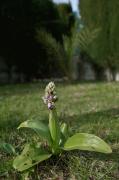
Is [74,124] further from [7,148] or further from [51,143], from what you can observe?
[51,143]

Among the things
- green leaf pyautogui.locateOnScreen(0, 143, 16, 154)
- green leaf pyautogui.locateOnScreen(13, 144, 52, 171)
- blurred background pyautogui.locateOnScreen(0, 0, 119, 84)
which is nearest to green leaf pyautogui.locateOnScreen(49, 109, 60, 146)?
green leaf pyautogui.locateOnScreen(13, 144, 52, 171)

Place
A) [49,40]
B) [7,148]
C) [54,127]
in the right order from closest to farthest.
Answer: [54,127]
[7,148]
[49,40]

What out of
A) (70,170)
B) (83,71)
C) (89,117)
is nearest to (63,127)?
(70,170)

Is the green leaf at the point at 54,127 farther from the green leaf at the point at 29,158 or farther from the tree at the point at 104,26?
the tree at the point at 104,26

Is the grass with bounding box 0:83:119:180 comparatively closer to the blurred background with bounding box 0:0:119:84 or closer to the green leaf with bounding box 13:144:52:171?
the green leaf with bounding box 13:144:52:171

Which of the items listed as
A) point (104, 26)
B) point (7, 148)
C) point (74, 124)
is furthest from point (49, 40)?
point (7, 148)
